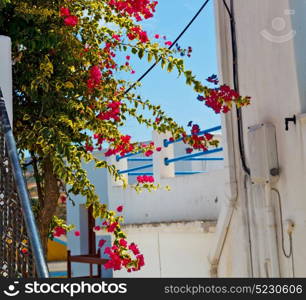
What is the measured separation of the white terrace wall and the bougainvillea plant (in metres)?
0.74

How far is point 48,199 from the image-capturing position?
4.75 m

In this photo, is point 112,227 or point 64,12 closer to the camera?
point 112,227

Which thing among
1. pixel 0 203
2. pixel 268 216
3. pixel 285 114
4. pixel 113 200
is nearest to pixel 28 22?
pixel 0 203

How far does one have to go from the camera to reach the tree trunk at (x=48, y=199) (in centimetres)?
473

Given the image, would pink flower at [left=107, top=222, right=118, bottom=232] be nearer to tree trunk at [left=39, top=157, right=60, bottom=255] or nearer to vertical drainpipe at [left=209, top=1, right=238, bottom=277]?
tree trunk at [left=39, top=157, right=60, bottom=255]

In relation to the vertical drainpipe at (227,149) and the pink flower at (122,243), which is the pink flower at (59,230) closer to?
the pink flower at (122,243)

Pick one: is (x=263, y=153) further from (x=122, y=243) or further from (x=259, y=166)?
(x=122, y=243)

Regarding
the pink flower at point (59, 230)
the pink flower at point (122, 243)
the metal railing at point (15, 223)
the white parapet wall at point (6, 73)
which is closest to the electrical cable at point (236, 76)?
the pink flower at point (59, 230)

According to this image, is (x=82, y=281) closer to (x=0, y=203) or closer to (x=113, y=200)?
(x=0, y=203)

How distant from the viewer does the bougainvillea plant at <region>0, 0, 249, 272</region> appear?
4293mm

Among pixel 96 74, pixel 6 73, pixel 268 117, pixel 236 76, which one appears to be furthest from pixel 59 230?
pixel 236 76

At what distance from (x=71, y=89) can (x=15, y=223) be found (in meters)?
1.94

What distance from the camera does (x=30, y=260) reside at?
2.58 metres

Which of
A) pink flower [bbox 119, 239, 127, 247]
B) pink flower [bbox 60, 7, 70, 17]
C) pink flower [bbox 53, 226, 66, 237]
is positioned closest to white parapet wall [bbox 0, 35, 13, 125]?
pink flower [bbox 60, 7, 70, 17]
